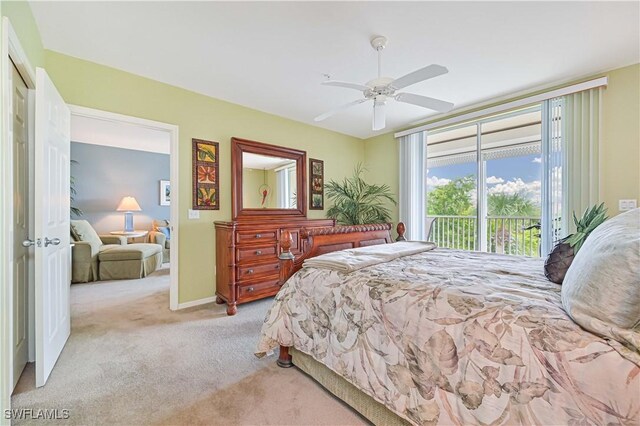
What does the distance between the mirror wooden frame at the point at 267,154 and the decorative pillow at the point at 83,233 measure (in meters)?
2.76

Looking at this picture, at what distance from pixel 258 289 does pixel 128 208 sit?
4.42m

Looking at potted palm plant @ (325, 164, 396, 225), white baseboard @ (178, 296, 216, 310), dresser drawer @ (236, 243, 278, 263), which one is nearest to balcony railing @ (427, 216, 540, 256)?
potted palm plant @ (325, 164, 396, 225)

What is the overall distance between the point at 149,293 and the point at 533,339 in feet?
13.8

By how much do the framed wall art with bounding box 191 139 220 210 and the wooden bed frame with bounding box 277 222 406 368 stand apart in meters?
1.51

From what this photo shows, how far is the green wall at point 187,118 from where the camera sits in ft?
8.51

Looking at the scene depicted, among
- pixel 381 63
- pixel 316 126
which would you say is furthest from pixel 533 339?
pixel 316 126

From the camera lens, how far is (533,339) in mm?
961

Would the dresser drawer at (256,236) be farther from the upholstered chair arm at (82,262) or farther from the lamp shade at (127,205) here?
the lamp shade at (127,205)

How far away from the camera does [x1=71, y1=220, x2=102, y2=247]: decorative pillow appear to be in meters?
4.30

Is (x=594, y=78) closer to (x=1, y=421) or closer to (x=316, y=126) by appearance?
(x=316, y=126)

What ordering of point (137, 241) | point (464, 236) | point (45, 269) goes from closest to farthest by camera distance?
point (45, 269)
point (464, 236)
point (137, 241)

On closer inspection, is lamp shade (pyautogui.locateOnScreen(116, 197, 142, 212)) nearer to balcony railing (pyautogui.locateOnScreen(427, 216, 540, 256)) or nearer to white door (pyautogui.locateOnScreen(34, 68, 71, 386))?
white door (pyautogui.locateOnScreen(34, 68, 71, 386))

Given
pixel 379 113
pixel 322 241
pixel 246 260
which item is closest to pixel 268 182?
pixel 246 260

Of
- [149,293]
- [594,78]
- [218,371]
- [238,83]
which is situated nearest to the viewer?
[218,371]
